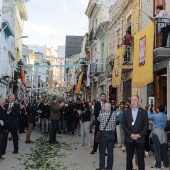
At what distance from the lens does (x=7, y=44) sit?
98.9 feet

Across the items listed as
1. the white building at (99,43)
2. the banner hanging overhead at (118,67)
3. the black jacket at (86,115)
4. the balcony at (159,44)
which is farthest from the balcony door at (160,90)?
the white building at (99,43)

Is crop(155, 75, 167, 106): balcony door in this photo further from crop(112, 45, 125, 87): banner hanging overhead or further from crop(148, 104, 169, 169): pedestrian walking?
crop(148, 104, 169, 169): pedestrian walking

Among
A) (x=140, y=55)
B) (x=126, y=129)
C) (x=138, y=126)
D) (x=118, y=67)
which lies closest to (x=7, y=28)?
(x=118, y=67)

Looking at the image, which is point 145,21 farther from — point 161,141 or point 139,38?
point 161,141

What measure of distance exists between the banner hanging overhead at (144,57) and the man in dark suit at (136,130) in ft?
17.2

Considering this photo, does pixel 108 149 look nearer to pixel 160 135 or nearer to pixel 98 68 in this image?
pixel 160 135

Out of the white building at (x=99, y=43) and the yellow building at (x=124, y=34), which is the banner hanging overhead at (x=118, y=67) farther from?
the white building at (x=99, y=43)

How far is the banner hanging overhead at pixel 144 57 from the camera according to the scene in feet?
40.5

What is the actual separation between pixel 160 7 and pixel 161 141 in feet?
21.2

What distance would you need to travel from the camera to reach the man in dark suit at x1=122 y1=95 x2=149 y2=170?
6812 millimetres

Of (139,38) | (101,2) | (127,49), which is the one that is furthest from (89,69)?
(139,38)

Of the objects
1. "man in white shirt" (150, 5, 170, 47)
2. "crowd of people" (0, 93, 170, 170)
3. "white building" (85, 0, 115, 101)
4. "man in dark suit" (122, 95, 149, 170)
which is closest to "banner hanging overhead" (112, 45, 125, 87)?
"man in white shirt" (150, 5, 170, 47)

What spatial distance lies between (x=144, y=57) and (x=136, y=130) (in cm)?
670

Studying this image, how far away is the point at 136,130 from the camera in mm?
6836
